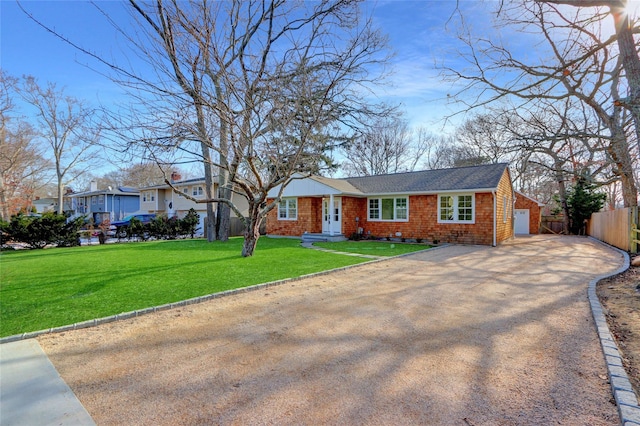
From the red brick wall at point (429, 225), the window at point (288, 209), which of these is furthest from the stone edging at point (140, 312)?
the window at point (288, 209)

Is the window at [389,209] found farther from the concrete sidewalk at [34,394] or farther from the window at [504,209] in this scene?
the concrete sidewalk at [34,394]

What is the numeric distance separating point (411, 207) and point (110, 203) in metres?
35.0

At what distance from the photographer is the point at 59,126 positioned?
26.6 metres

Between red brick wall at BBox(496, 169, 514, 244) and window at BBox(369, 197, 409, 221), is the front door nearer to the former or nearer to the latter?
window at BBox(369, 197, 409, 221)

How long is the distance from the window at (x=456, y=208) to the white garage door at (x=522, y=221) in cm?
1245

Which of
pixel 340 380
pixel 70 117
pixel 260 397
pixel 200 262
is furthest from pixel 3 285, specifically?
pixel 70 117

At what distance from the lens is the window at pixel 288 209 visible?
19328 millimetres

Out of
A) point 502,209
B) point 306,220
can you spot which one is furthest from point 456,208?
point 306,220

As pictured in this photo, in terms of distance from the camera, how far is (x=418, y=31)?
840cm

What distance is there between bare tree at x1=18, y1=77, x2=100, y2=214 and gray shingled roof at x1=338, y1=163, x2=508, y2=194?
1970 cm

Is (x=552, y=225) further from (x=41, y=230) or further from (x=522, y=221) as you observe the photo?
(x=41, y=230)

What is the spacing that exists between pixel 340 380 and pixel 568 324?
3624 millimetres

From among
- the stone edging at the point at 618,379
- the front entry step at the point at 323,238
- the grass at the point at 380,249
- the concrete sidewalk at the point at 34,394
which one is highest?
the front entry step at the point at 323,238

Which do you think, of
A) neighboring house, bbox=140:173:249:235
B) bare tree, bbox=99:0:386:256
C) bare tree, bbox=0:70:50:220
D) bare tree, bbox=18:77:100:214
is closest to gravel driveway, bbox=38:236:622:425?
bare tree, bbox=99:0:386:256
